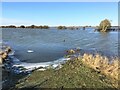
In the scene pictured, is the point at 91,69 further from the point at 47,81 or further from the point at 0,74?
the point at 0,74

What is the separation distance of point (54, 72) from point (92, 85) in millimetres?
3426

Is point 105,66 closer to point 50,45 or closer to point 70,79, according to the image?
point 70,79

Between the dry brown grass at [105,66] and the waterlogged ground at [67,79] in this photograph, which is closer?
the waterlogged ground at [67,79]

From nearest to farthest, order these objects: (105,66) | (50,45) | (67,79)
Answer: (67,79), (105,66), (50,45)

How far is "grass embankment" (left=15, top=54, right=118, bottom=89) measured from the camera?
1221 centimetres

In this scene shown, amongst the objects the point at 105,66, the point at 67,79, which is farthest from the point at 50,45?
the point at 67,79

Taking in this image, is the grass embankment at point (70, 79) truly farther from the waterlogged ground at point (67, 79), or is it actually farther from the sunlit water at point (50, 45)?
the sunlit water at point (50, 45)

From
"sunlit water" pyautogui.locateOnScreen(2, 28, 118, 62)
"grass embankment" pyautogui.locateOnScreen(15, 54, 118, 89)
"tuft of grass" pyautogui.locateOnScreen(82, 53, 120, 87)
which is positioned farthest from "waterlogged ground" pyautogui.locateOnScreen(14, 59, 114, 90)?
"sunlit water" pyautogui.locateOnScreen(2, 28, 118, 62)

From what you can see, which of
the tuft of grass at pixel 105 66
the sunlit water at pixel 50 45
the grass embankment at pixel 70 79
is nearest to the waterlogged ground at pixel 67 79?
the grass embankment at pixel 70 79

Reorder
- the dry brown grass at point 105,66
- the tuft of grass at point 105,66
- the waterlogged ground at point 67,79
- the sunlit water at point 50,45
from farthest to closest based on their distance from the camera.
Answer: the sunlit water at point 50,45
the dry brown grass at point 105,66
the tuft of grass at point 105,66
the waterlogged ground at point 67,79

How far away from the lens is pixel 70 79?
13.0 m

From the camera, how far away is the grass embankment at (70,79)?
12.2m

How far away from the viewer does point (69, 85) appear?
12070 millimetres

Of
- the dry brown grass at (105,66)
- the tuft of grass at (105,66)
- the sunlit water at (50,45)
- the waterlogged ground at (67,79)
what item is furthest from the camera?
the sunlit water at (50,45)
